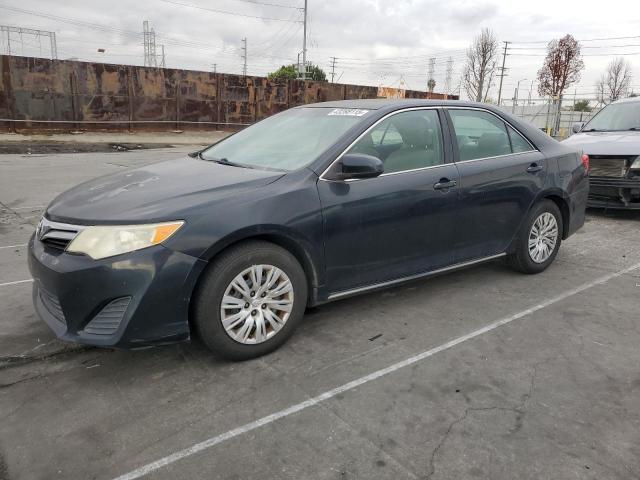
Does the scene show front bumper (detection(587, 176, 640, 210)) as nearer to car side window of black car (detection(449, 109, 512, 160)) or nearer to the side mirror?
car side window of black car (detection(449, 109, 512, 160))

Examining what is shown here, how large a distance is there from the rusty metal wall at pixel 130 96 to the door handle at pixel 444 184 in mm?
20424

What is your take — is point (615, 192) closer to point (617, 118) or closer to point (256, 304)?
point (617, 118)

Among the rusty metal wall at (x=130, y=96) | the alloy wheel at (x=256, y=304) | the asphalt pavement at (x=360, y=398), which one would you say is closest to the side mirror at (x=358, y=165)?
the alloy wheel at (x=256, y=304)

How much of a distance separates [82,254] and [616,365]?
328cm

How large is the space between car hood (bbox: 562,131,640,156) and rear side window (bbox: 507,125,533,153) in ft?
10.3

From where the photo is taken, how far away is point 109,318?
9.45ft

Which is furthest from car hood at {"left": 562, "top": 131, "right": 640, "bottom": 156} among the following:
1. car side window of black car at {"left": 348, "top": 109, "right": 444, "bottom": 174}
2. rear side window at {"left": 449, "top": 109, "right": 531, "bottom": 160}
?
car side window of black car at {"left": 348, "top": 109, "right": 444, "bottom": 174}

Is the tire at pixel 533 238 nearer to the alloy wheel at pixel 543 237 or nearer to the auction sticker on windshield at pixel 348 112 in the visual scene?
the alloy wheel at pixel 543 237

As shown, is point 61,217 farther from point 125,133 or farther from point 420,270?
point 125,133

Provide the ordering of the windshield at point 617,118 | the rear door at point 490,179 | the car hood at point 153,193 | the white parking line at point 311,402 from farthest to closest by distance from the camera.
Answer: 1. the windshield at point 617,118
2. the rear door at point 490,179
3. the car hood at point 153,193
4. the white parking line at point 311,402

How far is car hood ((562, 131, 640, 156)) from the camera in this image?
23.7 feet

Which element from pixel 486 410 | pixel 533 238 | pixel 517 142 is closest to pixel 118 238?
pixel 486 410

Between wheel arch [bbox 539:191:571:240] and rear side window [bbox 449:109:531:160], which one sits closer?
rear side window [bbox 449:109:531:160]

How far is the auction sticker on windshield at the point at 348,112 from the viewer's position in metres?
3.94
